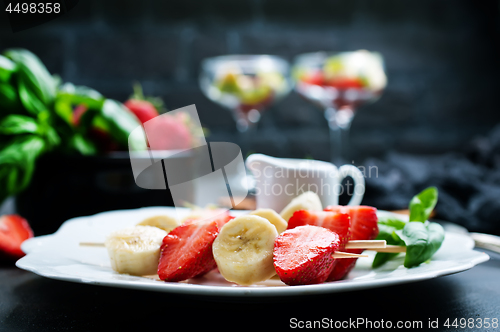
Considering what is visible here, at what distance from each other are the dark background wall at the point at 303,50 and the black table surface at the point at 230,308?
1902mm

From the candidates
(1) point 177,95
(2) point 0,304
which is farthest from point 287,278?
(1) point 177,95

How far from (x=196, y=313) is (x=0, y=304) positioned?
0.24 metres

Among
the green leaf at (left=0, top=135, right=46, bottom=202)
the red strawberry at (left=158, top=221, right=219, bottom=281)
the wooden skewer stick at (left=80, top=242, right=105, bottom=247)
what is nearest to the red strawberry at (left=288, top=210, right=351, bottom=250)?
the red strawberry at (left=158, top=221, right=219, bottom=281)

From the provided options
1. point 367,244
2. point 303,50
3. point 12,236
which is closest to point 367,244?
point 367,244

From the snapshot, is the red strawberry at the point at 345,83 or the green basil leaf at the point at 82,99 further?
the red strawberry at the point at 345,83

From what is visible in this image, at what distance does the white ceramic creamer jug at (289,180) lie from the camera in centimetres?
84

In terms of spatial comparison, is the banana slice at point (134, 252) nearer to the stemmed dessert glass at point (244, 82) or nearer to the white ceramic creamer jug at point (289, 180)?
the white ceramic creamer jug at point (289, 180)

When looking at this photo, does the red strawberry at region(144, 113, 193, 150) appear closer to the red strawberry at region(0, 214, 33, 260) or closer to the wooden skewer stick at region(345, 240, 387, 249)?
the red strawberry at region(0, 214, 33, 260)

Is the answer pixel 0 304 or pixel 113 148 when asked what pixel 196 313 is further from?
pixel 113 148

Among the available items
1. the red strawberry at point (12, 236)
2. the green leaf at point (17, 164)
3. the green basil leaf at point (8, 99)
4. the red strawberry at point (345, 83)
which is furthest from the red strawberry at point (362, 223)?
the red strawberry at point (345, 83)

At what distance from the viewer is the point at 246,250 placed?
622mm

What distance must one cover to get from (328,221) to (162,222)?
26cm

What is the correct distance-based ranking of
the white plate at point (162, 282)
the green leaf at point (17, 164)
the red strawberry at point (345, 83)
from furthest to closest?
the red strawberry at point (345, 83), the green leaf at point (17, 164), the white plate at point (162, 282)

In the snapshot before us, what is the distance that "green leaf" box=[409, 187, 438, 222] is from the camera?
75 cm
